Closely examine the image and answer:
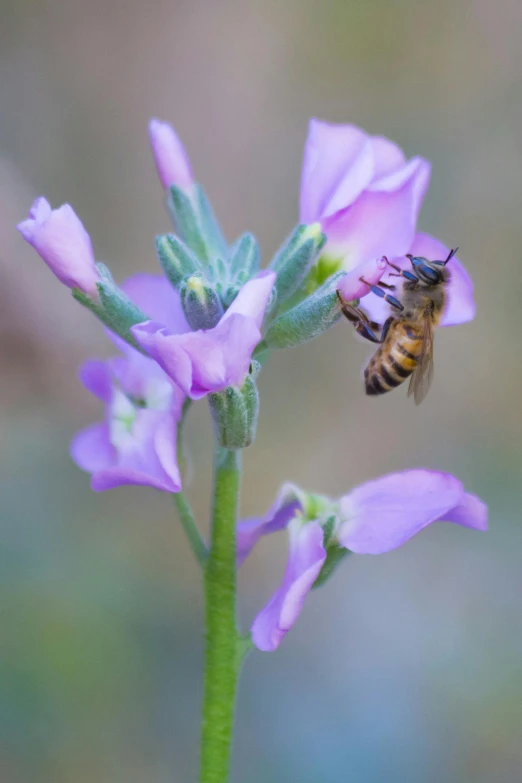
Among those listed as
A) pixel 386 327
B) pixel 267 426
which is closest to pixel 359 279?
pixel 386 327

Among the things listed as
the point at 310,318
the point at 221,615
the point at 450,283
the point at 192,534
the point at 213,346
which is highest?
the point at 450,283

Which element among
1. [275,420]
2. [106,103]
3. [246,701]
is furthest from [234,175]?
[246,701]

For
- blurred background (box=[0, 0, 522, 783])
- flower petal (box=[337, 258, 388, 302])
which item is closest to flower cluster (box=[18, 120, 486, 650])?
flower petal (box=[337, 258, 388, 302])

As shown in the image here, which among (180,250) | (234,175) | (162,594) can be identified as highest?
(234,175)

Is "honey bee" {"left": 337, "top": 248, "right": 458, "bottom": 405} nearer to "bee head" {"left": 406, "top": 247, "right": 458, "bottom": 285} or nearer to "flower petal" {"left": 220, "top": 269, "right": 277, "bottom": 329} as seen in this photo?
"bee head" {"left": 406, "top": 247, "right": 458, "bottom": 285}

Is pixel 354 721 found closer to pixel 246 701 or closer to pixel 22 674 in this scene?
pixel 246 701

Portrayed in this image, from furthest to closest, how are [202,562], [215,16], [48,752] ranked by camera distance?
[215,16] < [48,752] < [202,562]

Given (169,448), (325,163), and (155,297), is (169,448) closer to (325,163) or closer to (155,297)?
(155,297)
